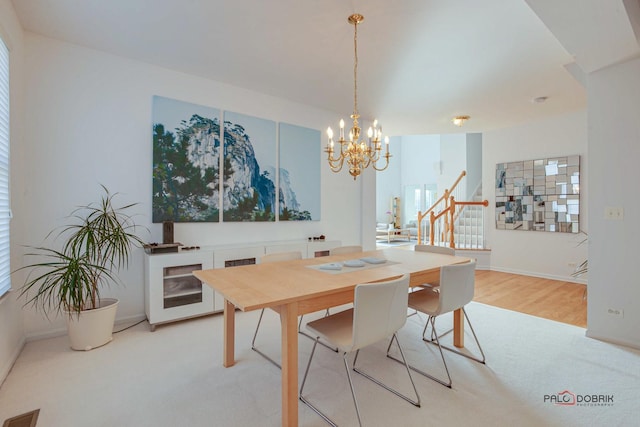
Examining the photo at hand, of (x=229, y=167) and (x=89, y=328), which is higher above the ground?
(x=229, y=167)

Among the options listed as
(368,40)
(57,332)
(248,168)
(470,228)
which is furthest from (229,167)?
(470,228)

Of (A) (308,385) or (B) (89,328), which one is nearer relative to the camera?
(A) (308,385)

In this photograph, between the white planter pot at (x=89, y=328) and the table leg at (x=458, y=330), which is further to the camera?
the table leg at (x=458, y=330)

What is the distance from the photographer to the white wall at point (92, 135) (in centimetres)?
267

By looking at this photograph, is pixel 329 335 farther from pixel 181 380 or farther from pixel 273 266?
pixel 181 380

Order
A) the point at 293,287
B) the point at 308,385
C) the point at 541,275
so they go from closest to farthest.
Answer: the point at 293,287, the point at 308,385, the point at 541,275

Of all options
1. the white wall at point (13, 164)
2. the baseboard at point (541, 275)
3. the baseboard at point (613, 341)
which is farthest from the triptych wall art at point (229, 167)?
the baseboard at point (541, 275)

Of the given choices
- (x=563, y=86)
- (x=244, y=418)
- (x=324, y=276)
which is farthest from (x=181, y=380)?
(x=563, y=86)

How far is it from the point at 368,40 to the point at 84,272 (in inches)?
121

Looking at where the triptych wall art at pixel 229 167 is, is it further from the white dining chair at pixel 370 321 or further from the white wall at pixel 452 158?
the white wall at pixel 452 158

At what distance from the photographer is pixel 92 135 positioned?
290cm

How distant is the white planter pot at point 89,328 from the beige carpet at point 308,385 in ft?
0.33

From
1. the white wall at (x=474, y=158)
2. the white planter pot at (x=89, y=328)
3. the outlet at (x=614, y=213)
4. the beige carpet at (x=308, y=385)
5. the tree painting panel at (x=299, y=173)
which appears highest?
the white wall at (x=474, y=158)

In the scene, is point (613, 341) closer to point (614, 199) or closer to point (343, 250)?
point (614, 199)
